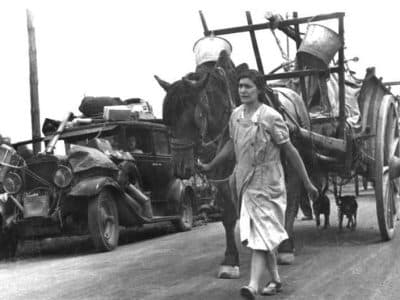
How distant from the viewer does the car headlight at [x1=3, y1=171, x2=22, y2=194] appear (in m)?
9.25

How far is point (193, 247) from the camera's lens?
8.84 meters

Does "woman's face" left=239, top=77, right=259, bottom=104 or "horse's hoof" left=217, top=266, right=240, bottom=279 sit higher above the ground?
"woman's face" left=239, top=77, right=259, bottom=104

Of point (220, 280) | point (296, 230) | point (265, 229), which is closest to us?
point (265, 229)

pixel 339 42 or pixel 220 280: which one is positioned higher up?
pixel 339 42

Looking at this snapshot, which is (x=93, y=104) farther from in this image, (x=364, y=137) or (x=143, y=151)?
(x=364, y=137)

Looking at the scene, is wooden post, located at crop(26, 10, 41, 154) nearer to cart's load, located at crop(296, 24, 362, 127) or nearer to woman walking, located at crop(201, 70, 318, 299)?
cart's load, located at crop(296, 24, 362, 127)

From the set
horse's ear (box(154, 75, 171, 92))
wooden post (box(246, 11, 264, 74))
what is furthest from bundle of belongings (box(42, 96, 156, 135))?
horse's ear (box(154, 75, 171, 92))

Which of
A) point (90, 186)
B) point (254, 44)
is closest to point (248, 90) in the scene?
point (254, 44)

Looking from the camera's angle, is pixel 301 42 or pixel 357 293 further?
pixel 301 42

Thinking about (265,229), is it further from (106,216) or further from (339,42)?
(106,216)

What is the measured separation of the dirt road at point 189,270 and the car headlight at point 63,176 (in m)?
1.07

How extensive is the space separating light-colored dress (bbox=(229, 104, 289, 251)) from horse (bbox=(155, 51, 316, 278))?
2.95 feet

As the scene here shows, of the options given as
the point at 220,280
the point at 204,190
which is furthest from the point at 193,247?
the point at 204,190

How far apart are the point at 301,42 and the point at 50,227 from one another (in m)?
4.49
